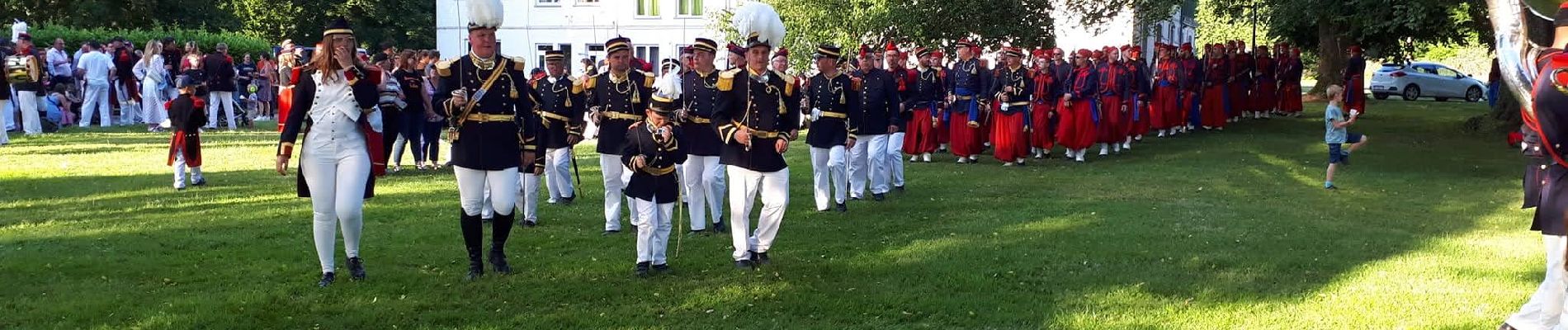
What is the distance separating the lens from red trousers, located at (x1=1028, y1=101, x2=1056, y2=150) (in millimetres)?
18438

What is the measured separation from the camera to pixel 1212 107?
85.6 ft

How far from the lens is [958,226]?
35.7ft

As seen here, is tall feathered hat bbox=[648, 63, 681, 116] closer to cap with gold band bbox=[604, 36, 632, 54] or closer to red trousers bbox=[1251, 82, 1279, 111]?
cap with gold band bbox=[604, 36, 632, 54]

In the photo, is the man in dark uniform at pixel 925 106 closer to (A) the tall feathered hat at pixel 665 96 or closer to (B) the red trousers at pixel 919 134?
(B) the red trousers at pixel 919 134

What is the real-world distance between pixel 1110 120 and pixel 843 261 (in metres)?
11.7

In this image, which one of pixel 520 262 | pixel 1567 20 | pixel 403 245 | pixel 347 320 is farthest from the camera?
pixel 403 245

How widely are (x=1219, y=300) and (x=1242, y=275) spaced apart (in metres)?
0.90

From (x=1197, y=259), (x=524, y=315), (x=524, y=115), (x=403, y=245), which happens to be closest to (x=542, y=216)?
(x=403, y=245)

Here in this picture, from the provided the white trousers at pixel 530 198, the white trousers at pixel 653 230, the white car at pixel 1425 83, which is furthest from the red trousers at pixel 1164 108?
the white car at pixel 1425 83

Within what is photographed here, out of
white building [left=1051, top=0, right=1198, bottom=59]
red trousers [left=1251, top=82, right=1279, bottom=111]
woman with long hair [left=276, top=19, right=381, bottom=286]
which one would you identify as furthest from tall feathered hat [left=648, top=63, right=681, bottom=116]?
red trousers [left=1251, top=82, right=1279, bottom=111]

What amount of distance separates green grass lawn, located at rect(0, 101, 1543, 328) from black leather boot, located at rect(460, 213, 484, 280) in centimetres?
18

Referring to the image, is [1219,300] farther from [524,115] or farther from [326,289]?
[326,289]

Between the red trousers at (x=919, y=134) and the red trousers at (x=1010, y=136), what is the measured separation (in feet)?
3.38

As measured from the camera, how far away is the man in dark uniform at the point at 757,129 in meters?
8.48
